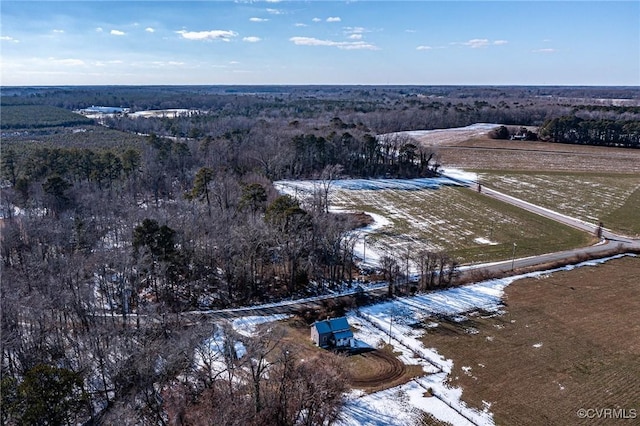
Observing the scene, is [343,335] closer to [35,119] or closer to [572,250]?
[572,250]

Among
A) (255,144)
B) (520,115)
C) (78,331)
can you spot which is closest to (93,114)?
(255,144)

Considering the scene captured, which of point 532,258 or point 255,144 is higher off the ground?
point 255,144

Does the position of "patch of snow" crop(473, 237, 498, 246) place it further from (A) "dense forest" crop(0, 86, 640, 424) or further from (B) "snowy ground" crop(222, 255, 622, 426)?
(A) "dense forest" crop(0, 86, 640, 424)

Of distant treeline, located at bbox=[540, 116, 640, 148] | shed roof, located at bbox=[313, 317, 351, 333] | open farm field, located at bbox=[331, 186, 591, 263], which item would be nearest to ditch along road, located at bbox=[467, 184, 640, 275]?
open farm field, located at bbox=[331, 186, 591, 263]

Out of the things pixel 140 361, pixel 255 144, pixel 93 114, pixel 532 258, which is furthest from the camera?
pixel 93 114

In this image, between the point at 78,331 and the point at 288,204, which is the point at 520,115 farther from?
the point at 78,331

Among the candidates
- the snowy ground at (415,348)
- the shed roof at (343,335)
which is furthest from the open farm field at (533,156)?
the shed roof at (343,335)
